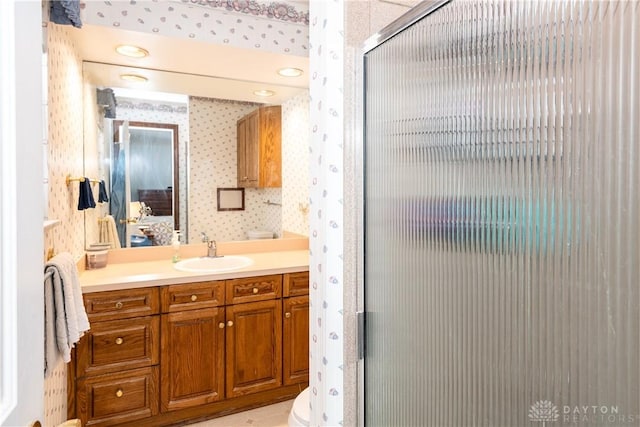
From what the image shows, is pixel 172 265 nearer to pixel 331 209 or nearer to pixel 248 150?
pixel 248 150

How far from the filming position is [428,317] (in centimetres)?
84

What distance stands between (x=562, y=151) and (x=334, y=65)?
686 mm

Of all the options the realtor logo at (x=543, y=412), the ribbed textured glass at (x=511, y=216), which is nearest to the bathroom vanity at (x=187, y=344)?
the ribbed textured glass at (x=511, y=216)

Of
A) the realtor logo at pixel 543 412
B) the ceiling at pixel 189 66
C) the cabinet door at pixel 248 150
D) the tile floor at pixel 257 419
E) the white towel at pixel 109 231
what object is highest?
the ceiling at pixel 189 66

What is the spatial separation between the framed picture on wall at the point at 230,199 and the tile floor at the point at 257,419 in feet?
4.90

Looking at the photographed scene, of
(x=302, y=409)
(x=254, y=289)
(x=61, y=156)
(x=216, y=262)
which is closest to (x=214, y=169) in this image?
(x=216, y=262)

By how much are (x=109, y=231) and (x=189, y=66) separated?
4.23 feet

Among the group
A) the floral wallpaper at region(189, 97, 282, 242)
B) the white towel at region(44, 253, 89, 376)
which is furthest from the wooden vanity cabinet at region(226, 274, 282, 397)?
the white towel at region(44, 253, 89, 376)

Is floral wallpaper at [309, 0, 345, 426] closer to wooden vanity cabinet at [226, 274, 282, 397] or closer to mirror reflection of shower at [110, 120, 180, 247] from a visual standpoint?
wooden vanity cabinet at [226, 274, 282, 397]

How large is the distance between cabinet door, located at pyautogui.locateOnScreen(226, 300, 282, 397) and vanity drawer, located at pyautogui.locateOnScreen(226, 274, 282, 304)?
1.6 inches

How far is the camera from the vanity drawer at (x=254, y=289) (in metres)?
2.44

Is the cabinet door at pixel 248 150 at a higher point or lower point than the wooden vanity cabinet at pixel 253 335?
higher

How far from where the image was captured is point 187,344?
2.32 m

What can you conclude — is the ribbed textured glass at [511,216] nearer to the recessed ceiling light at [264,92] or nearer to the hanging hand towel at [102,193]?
the recessed ceiling light at [264,92]
